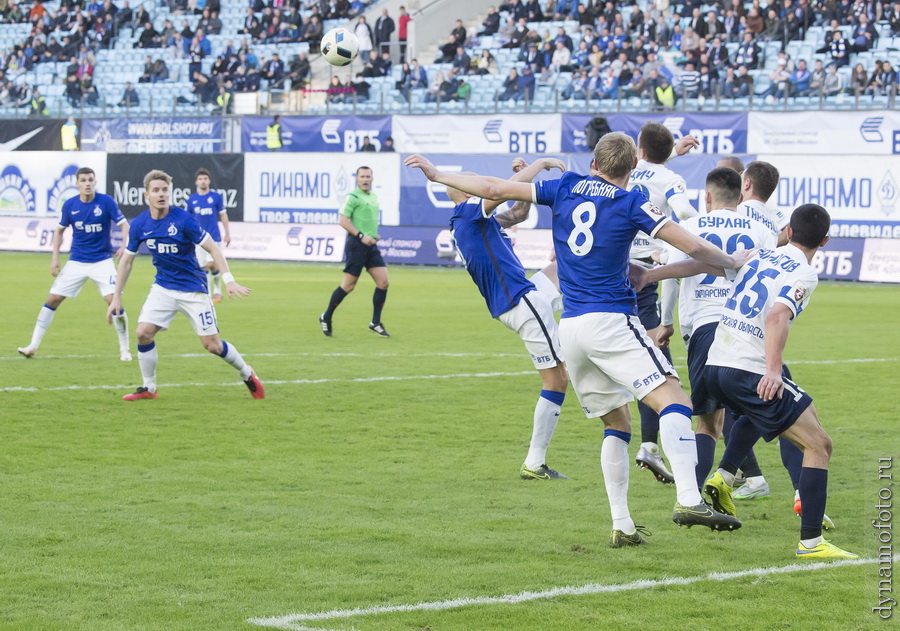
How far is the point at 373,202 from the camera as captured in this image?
18.0 m

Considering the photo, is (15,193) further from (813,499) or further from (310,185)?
(813,499)

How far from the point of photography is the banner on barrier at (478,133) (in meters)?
31.6

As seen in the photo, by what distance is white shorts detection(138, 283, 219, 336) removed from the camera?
11523mm

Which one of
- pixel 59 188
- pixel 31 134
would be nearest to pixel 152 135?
pixel 59 188

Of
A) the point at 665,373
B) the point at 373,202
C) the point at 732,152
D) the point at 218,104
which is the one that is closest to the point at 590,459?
the point at 665,373

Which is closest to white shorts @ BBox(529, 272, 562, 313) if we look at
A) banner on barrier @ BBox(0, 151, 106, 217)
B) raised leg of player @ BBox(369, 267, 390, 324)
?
raised leg of player @ BBox(369, 267, 390, 324)

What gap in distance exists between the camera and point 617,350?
636 cm

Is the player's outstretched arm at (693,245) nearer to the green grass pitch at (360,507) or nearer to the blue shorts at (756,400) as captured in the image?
the blue shorts at (756,400)

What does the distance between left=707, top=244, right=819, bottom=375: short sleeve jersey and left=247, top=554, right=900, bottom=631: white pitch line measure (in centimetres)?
103

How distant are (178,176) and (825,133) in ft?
59.5

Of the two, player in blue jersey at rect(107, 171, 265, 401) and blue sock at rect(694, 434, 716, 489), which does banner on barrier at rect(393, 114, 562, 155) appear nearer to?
player in blue jersey at rect(107, 171, 265, 401)

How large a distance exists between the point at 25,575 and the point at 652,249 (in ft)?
16.1

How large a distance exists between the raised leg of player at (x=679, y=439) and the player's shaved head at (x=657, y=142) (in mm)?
2572

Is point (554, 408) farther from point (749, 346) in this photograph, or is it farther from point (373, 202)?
point (373, 202)
